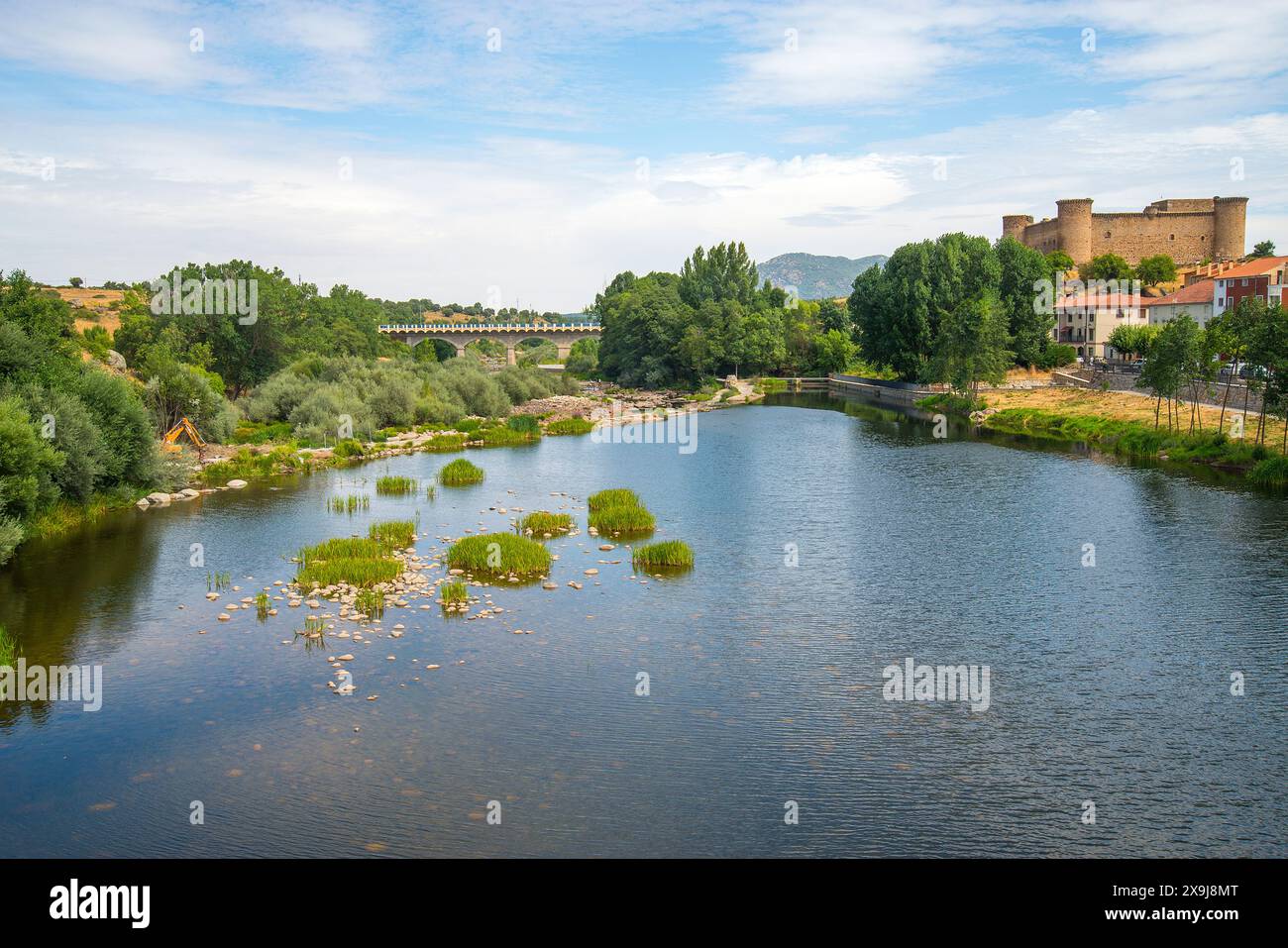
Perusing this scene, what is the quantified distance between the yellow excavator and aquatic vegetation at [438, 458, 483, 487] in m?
14.4

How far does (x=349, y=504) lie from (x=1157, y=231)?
451 feet

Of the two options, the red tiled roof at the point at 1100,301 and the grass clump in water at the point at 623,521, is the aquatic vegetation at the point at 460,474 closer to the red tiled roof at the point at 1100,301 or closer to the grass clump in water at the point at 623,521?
the grass clump in water at the point at 623,521

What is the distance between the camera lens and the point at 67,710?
20.8m

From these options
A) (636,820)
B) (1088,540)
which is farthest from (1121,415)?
(636,820)

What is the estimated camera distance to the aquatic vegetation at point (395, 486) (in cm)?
4512

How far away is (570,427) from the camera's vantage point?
74.2 metres

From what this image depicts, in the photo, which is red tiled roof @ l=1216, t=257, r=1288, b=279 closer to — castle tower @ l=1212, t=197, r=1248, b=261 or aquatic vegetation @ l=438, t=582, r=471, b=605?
castle tower @ l=1212, t=197, r=1248, b=261

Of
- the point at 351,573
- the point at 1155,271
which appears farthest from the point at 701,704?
the point at 1155,271

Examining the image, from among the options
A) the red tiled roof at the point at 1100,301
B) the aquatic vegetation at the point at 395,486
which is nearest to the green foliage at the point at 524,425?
the aquatic vegetation at the point at 395,486

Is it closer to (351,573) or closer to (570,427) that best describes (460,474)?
(351,573)

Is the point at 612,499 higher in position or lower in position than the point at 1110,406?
lower

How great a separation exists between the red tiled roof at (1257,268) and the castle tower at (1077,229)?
38038 millimetres
